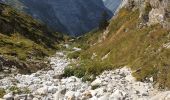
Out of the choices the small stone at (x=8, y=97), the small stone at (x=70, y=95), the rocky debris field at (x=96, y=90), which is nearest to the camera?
the rocky debris field at (x=96, y=90)

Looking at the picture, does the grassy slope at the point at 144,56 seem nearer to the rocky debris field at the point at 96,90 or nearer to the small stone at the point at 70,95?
the rocky debris field at the point at 96,90

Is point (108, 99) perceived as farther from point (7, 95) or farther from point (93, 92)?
point (7, 95)

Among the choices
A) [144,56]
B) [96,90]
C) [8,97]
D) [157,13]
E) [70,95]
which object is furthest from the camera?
[157,13]

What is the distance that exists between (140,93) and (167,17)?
19.0 m

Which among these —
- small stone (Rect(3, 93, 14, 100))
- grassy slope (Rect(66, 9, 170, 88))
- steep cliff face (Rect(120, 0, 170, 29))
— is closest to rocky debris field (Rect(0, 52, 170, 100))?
small stone (Rect(3, 93, 14, 100))

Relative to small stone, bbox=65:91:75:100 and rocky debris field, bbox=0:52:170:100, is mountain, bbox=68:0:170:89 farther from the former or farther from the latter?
small stone, bbox=65:91:75:100

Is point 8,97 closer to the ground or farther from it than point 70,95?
farther from it

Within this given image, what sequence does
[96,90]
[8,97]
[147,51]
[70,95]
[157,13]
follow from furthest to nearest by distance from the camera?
1. [157,13]
2. [147,51]
3. [96,90]
4. [8,97]
5. [70,95]

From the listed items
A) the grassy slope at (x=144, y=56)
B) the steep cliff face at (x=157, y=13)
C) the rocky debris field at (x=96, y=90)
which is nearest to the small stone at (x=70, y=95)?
the rocky debris field at (x=96, y=90)

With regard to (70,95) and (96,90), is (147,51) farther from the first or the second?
(70,95)

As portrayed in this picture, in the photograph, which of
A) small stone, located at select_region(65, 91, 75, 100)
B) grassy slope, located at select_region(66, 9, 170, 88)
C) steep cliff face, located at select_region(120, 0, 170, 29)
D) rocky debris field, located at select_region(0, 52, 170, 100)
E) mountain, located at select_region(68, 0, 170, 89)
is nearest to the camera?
rocky debris field, located at select_region(0, 52, 170, 100)

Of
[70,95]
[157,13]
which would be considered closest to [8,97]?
[70,95]

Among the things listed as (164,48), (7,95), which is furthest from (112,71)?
(7,95)

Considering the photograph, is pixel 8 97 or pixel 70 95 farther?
pixel 8 97
